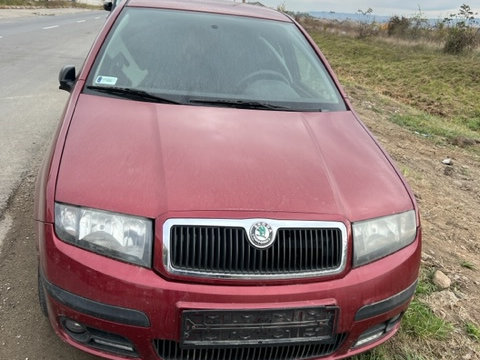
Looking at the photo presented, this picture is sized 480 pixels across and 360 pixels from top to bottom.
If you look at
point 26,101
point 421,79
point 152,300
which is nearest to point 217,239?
point 152,300

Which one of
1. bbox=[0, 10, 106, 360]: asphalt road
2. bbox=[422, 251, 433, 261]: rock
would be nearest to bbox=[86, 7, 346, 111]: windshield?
bbox=[0, 10, 106, 360]: asphalt road

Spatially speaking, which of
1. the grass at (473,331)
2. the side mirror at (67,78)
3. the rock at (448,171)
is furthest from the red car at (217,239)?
the rock at (448,171)

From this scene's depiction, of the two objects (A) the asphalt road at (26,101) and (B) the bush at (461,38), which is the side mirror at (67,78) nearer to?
(A) the asphalt road at (26,101)

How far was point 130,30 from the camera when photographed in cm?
328

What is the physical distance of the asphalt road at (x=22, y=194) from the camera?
2408 mm

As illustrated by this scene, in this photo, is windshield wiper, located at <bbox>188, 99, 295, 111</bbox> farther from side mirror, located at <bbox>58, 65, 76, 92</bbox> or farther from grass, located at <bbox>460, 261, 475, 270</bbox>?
grass, located at <bbox>460, 261, 475, 270</bbox>

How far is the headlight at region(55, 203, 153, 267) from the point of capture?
6.24ft

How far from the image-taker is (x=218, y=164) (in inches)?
86.7

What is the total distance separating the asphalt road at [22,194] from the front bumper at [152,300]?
46 centimetres

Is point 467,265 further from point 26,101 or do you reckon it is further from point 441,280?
point 26,101

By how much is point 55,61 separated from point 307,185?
10.1 metres

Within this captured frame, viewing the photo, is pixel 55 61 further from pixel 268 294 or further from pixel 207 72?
pixel 268 294

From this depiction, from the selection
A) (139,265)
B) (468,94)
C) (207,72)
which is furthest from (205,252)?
(468,94)

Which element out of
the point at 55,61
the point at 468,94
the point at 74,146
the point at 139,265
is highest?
the point at 74,146
